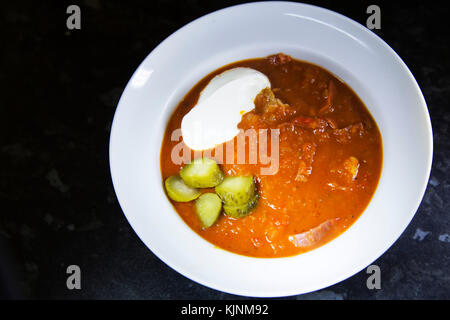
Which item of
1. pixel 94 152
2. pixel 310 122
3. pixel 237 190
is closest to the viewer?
pixel 237 190

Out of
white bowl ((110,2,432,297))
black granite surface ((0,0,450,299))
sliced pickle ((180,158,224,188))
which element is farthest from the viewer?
black granite surface ((0,0,450,299))

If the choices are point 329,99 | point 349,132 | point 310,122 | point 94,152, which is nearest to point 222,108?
point 310,122

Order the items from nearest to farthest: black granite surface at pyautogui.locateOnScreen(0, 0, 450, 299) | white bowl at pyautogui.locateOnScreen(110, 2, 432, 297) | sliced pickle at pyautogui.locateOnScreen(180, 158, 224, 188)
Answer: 1. white bowl at pyautogui.locateOnScreen(110, 2, 432, 297)
2. sliced pickle at pyautogui.locateOnScreen(180, 158, 224, 188)
3. black granite surface at pyautogui.locateOnScreen(0, 0, 450, 299)

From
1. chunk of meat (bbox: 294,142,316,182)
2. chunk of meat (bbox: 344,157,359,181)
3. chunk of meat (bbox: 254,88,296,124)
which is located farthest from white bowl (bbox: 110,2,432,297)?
chunk of meat (bbox: 294,142,316,182)

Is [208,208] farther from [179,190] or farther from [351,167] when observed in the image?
[351,167]

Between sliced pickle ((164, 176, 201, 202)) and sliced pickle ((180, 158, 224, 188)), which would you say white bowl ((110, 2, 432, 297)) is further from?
sliced pickle ((180, 158, 224, 188))

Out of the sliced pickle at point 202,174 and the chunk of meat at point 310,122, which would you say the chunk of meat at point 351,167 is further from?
the sliced pickle at point 202,174

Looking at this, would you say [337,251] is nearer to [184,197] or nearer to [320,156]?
[320,156]
